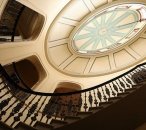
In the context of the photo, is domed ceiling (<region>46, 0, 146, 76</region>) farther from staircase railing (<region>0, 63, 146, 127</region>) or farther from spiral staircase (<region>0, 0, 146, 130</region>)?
staircase railing (<region>0, 63, 146, 127</region>)

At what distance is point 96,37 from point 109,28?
70cm

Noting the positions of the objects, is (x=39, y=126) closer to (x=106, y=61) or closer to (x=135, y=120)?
(x=135, y=120)

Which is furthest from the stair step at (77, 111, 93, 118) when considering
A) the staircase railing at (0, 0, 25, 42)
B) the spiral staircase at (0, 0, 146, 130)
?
the staircase railing at (0, 0, 25, 42)

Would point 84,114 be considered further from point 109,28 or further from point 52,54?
point 109,28

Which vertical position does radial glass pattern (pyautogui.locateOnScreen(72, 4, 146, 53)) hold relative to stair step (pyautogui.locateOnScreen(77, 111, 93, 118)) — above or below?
above

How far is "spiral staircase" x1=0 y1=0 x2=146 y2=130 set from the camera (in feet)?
16.5

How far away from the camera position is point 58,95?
6.10 metres

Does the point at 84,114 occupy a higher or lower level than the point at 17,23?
lower

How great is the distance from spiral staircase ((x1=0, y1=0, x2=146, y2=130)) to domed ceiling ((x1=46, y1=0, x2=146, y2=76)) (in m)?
0.08

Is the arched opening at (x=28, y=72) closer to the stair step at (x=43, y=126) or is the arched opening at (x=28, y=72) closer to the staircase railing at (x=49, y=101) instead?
the staircase railing at (x=49, y=101)

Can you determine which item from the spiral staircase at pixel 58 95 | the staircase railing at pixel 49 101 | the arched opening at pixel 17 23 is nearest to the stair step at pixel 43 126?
the spiral staircase at pixel 58 95

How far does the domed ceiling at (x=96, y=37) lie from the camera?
958 cm

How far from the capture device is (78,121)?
4.92 m

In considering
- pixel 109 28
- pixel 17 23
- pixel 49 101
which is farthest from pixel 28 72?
pixel 49 101
